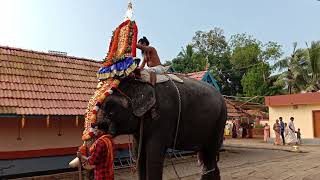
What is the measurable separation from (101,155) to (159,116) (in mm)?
903

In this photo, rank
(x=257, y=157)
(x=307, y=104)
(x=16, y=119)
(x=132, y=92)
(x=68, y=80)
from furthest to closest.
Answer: (x=307, y=104)
(x=257, y=157)
(x=68, y=80)
(x=16, y=119)
(x=132, y=92)

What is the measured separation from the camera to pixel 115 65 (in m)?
5.11

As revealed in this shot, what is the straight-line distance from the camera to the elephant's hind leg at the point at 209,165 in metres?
6.12

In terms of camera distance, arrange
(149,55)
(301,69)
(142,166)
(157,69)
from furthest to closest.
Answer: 1. (301,69)
2. (149,55)
3. (157,69)
4. (142,166)

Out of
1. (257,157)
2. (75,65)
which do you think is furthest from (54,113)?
(257,157)

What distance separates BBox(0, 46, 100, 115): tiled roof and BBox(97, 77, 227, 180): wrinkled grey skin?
229 inches

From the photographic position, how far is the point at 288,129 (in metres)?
22.2

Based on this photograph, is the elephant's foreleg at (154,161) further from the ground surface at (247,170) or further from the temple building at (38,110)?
the temple building at (38,110)

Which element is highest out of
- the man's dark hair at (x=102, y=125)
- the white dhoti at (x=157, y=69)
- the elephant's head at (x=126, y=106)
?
the white dhoti at (x=157, y=69)

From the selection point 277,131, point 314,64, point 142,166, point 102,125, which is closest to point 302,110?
point 277,131

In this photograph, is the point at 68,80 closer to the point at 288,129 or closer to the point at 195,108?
the point at 195,108

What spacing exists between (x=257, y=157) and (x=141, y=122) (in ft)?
→ 37.8

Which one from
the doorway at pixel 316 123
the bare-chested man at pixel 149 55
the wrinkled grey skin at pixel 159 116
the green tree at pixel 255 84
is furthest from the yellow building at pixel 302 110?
the bare-chested man at pixel 149 55

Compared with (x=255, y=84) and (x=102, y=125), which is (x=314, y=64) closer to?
(x=255, y=84)
